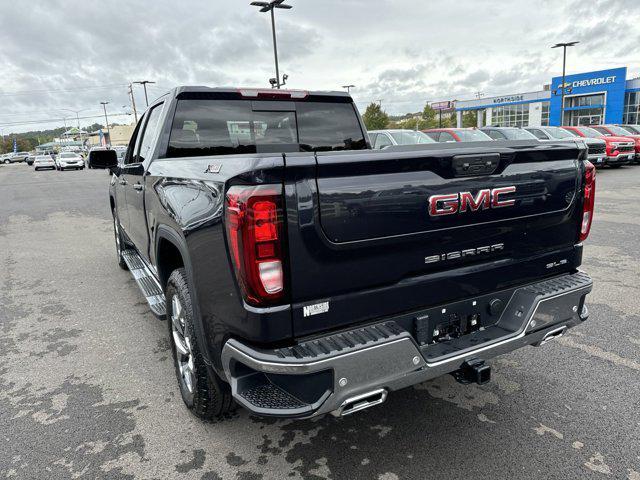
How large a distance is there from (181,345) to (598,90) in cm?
5980

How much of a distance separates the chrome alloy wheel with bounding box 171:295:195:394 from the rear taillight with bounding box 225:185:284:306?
932mm

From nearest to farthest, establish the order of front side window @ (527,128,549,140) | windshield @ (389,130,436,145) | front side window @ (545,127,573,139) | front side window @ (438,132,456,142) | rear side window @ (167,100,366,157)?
1. rear side window @ (167,100,366,157)
2. windshield @ (389,130,436,145)
3. front side window @ (438,132,456,142)
4. front side window @ (527,128,549,140)
5. front side window @ (545,127,573,139)

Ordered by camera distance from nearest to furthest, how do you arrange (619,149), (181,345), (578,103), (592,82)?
(181,345) → (619,149) → (592,82) → (578,103)

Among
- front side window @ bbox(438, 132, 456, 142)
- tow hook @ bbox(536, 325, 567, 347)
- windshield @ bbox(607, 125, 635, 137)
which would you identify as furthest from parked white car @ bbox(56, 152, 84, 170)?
tow hook @ bbox(536, 325, 567, 347)

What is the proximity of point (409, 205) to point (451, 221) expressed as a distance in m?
0.28

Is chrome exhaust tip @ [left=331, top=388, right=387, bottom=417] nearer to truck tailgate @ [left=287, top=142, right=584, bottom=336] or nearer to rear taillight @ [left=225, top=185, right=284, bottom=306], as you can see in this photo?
truck tailgate @ [left=287, top=142, right=584, bottom=336]

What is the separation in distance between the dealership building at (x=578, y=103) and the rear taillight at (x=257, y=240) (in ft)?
155

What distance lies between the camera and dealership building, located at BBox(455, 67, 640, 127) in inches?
1971

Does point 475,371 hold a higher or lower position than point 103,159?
lower

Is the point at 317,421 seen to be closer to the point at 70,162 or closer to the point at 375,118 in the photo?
the point at 70,162

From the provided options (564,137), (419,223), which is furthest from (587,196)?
(564,137)

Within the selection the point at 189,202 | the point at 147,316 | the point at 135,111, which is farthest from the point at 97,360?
the point at 135,111

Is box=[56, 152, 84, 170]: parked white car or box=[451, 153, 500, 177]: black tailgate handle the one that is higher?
box=[451, 153, 500, 177]: black tailgate handle

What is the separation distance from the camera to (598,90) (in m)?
51.8
